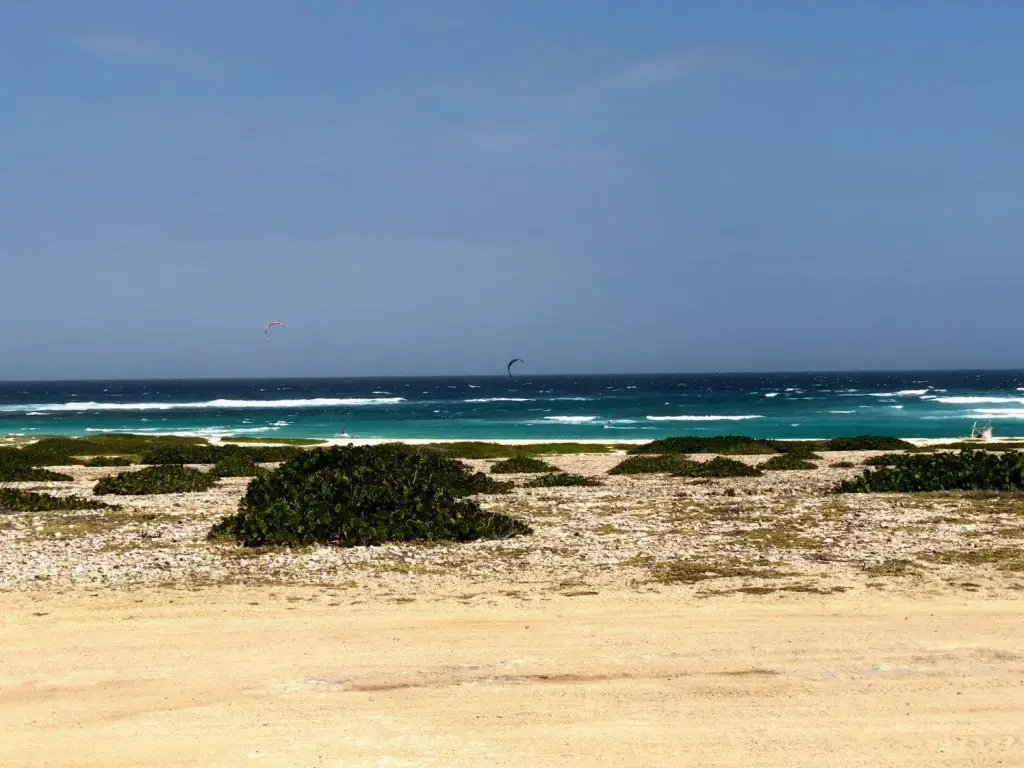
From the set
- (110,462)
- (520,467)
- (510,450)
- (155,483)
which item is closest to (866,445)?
(510,450)

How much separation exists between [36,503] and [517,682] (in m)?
15.9

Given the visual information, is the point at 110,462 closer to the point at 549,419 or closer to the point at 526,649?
the point at 526,649

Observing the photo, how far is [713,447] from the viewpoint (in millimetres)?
40312

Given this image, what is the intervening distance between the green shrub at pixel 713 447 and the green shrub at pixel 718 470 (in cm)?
1073

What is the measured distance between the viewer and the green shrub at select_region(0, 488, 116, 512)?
1914cm

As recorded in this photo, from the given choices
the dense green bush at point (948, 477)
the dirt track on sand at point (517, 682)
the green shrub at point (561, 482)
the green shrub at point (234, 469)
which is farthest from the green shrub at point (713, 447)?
the dirt track on sand at point (517, 682)

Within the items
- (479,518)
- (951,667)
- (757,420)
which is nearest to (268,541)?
(479,518)

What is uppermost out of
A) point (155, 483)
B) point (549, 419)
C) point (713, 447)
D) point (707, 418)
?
point (155, 483)

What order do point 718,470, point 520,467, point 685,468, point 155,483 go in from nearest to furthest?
1. point 155,483
2. point 718,470
3. point 685,468
4. point 520,467

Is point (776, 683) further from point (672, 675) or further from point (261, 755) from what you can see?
point (261, 755)

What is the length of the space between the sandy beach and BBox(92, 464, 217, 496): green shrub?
7.44 metres

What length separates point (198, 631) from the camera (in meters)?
9.71

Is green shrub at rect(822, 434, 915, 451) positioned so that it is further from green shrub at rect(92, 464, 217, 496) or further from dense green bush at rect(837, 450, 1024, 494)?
green shrub at rect(92, 464, 217, 496)

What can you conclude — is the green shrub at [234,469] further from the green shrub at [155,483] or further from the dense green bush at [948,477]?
the dense green bush at [948,477]
